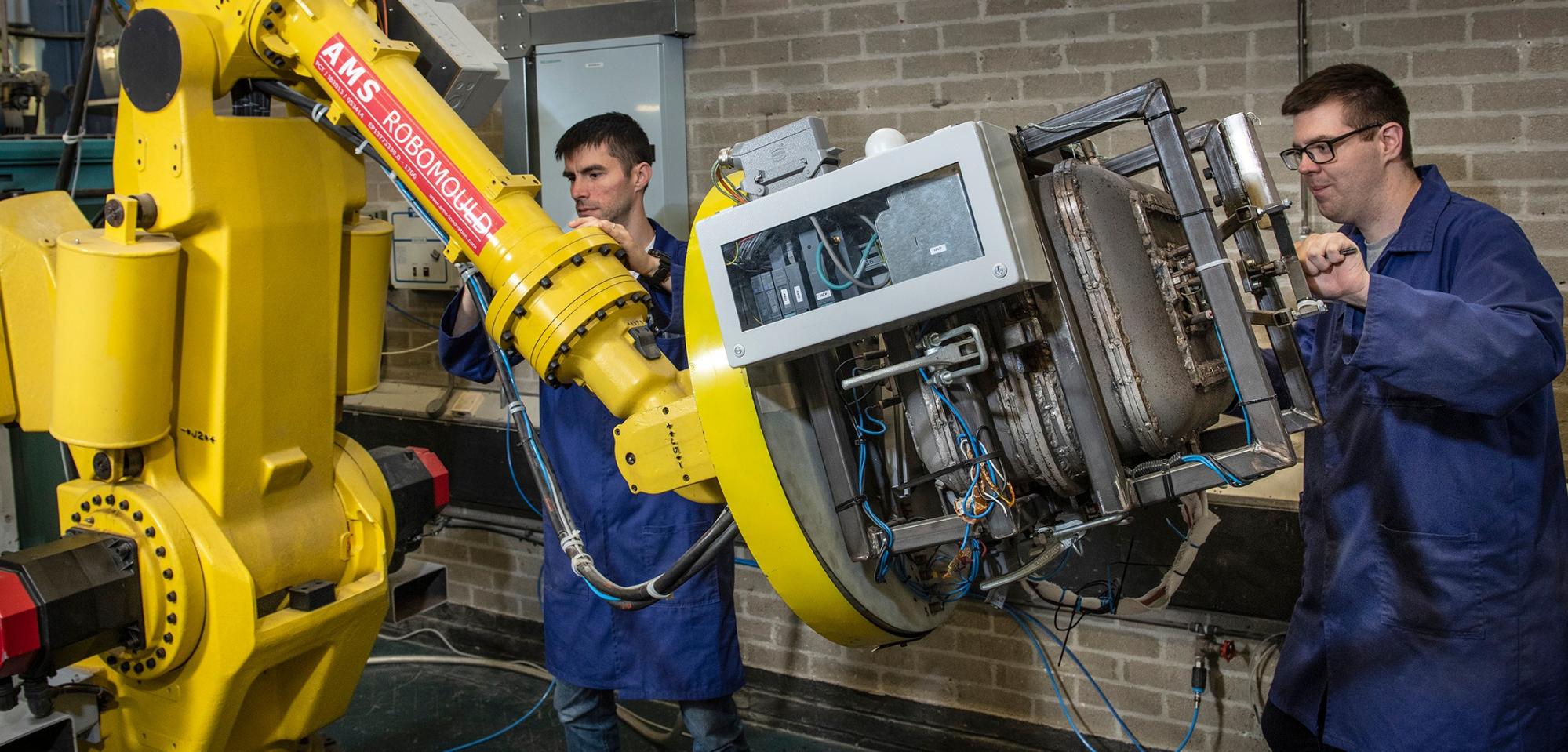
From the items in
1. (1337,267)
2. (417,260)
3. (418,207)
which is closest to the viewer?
(1337,267)

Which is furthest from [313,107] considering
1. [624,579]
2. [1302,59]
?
[1302,59]

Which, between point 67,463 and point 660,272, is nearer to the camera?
point 660,272

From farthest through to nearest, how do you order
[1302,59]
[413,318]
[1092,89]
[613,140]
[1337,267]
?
[413,318] → [1092,89] → [613,140] → [1302,59] → [1337,267]

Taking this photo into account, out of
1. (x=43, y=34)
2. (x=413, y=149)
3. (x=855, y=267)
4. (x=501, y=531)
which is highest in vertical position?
(x=43, y=34)

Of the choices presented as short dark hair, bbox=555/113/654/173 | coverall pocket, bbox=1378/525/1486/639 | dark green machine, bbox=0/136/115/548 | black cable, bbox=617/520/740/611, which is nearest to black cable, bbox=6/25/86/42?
dark green machine, bbox=0/136/115/548

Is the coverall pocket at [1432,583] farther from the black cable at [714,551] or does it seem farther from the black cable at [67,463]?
the black cable at [67,463]

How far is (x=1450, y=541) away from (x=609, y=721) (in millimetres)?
1781

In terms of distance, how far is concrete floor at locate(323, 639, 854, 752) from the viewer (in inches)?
135

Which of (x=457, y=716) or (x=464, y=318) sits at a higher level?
(x=464, y=318)

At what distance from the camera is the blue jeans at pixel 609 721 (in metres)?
2.64

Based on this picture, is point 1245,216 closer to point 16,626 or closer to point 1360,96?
point 1360,96

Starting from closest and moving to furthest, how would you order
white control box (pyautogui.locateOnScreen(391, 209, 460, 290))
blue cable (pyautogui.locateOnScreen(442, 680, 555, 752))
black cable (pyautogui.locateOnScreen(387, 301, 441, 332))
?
blue cable (pyautogui.locateOnScreen(442, 680, 555, 752)) < white control box (pyautogui.locateOnScreen(391, 209, 460, 290)) < black cable (pyautogui.locateOnScreen(387, 301, 441, 332))

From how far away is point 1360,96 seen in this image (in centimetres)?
211

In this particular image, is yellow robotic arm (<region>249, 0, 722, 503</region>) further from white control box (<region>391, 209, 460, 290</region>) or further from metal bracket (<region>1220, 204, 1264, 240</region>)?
white control box (<region>391, 209, 460, 290</region>)
